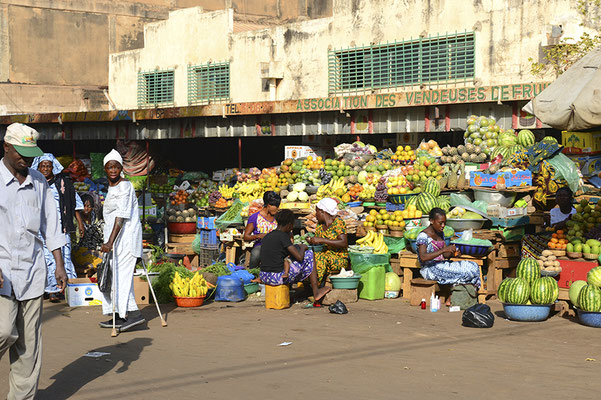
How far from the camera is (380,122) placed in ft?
55.7

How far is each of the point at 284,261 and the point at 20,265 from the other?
4873 millimetres

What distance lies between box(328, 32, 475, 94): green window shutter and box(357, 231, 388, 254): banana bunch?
778 centimetres

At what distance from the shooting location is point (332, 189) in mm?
13266

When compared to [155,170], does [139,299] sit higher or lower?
lower

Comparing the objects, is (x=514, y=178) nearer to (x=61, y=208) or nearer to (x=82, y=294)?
(x=82, y=294)

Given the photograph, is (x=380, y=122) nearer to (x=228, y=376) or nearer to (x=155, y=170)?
(x=155, y=170)

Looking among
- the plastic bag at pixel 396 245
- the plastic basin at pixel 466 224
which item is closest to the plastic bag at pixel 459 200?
the plastic basin at pixel 466 224

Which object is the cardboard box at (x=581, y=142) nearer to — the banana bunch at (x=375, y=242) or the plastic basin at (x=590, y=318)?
the banana bunch at (x=375, y=242)

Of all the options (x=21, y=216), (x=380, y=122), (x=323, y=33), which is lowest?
(x=21, y=216)

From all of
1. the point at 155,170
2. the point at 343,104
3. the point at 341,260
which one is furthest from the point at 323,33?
the point at 341,260

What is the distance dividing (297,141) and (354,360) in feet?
47.5

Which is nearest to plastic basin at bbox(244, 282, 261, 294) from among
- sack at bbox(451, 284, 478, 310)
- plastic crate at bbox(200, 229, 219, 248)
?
sack at bbox(451, 284, 478, 310)

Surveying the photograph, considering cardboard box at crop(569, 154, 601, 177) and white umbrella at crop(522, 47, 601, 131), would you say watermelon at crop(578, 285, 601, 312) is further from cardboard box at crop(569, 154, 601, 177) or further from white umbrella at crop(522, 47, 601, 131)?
cardboard box at crop(569, 154, 601, 177)

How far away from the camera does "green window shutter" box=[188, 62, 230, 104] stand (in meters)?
24.1
